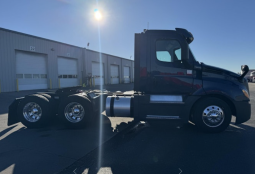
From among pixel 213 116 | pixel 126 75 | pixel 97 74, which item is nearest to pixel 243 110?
pixel 213 116

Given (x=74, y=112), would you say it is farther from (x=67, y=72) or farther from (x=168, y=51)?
(x=67, y=72)

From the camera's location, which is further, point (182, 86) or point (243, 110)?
point (182, 86)

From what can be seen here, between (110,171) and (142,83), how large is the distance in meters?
2.53

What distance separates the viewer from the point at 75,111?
5.33 m

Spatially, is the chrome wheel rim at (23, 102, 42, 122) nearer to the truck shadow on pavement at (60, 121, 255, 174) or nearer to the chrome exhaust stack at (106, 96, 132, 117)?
the chrome exhaust stack at (106, 96, 132, 117)

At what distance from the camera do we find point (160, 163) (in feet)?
10.3

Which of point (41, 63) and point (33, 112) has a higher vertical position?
point (41, 63)

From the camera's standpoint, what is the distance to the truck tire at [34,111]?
539 cm

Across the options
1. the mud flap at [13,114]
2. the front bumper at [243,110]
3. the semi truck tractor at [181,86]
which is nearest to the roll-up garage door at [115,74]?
the mud flap at [13,114]

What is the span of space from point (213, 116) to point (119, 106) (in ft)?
8.60

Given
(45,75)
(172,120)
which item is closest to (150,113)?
(172,120)

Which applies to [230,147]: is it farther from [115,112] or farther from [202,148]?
[115,112]

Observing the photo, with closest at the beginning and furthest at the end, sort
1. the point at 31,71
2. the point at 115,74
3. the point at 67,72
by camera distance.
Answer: the point at 31,71 → the point at 67,72 → the point at 115,74

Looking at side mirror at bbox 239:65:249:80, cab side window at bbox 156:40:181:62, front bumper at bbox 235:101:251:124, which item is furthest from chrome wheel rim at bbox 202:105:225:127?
cab side window at bbox 156:40:181:62
